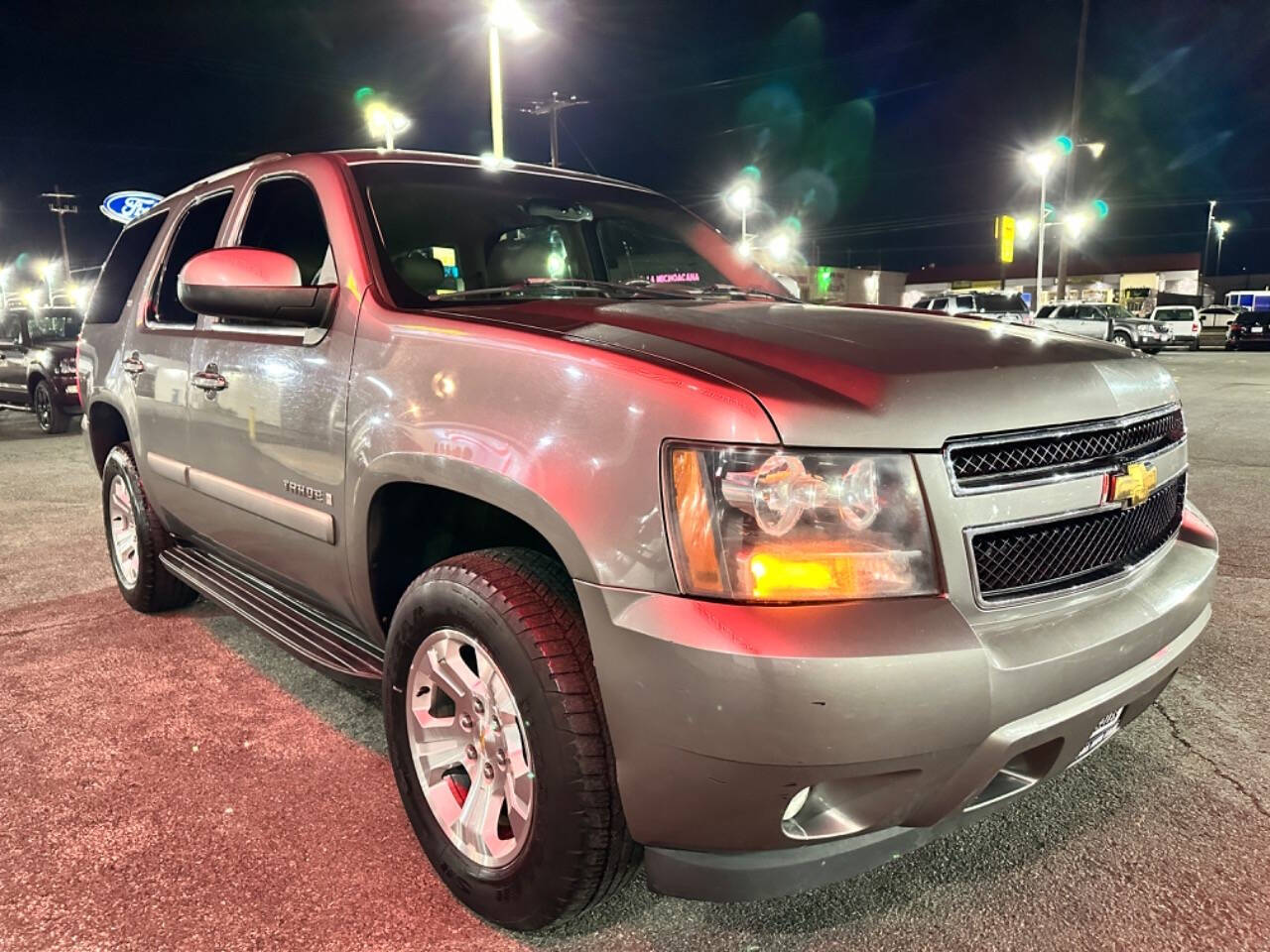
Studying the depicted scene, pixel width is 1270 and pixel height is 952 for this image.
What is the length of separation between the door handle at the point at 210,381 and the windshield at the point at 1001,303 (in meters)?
26.6

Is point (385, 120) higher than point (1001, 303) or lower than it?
higher

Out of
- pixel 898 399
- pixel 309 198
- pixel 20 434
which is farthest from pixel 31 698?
pixel 20 434

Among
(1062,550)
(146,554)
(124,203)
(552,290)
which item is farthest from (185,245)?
(124,203)

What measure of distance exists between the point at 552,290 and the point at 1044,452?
1.48m

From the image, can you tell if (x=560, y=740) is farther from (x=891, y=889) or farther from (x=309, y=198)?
(x=309, y=198)

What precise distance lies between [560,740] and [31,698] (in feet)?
8.73

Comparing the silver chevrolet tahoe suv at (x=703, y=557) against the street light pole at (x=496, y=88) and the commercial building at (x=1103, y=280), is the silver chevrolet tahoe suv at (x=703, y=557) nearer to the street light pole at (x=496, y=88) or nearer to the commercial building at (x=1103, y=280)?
the street light pole at (x=496, y=88)

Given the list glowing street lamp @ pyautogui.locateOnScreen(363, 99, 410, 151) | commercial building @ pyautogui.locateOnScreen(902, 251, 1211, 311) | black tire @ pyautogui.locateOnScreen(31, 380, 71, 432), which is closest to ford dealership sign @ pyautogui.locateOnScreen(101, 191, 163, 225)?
glowing street lamp @ pyautogui.locateOnScreen(363, 99, 410, 151)

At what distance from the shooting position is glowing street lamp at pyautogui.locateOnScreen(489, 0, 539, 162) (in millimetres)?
13414

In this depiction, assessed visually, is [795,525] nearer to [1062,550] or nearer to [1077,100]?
[1062,550]

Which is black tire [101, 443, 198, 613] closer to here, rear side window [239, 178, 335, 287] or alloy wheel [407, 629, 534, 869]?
rear side window [239, 178, 335, 287]

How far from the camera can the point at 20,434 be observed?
12062 mm

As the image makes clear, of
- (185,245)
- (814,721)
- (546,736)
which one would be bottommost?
(546,736)

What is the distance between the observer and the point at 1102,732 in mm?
2051
